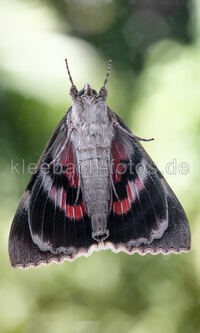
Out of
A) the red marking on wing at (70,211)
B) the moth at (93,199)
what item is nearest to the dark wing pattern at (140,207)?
the moth at (93,199)

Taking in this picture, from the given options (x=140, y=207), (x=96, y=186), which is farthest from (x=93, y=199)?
(x=140, y=207)

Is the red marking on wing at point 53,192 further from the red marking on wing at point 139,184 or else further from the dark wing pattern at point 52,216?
the red marking on wing at point 139,184

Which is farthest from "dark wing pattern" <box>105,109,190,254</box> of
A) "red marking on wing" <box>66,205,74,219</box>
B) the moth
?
"red marking on wing" <box>66,205,74,219</box>

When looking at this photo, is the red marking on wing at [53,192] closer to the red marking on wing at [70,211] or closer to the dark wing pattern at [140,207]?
the red marking on wing at [70,211]

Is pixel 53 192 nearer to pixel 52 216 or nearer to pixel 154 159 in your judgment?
pixel 52 216

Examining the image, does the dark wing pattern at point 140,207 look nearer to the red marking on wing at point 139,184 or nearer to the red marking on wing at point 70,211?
the red marking on wing at point 139,184

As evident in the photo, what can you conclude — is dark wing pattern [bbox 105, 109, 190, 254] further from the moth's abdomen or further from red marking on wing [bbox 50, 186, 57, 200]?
red marking on wing [bbox 50, 186, 57, 200]

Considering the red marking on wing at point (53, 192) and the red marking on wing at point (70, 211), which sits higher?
the red marking on wing at point (53, 192)
